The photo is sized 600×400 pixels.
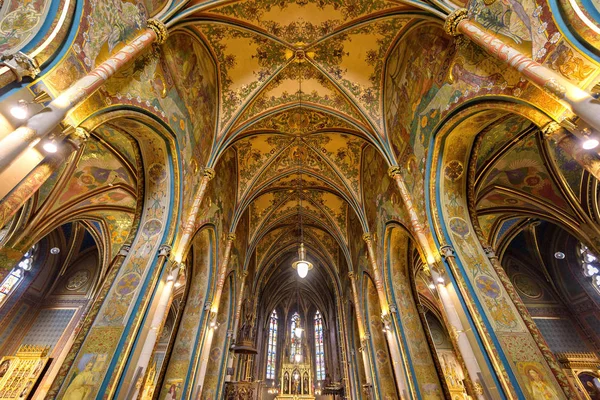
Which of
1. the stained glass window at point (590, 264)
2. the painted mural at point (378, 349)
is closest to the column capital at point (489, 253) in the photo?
the painted mural at point (378, 349)

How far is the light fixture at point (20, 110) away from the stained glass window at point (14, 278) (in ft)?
Answer: 46.6

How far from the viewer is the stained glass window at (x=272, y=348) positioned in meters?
22.9

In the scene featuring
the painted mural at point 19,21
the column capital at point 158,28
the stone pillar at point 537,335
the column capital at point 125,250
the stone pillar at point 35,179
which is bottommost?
the stone pillar at point 537,335

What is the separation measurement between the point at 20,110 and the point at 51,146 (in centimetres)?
53

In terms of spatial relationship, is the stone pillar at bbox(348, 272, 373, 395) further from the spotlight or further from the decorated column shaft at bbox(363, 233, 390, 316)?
the spotlight

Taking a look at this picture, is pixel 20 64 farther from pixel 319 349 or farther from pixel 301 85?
pixel 319 349

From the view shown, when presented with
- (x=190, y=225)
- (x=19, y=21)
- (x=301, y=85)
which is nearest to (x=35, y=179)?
(x=19, y=21)

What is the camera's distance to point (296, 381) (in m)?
20.8

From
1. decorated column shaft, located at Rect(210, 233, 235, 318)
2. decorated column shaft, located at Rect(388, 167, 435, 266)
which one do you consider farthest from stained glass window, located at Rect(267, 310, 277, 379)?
decorated column shaft, located at Rect(388, 167, 435, 266)

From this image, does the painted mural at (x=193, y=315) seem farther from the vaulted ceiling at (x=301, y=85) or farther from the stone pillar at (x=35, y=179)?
the stone pillar at (x=35, y=179)

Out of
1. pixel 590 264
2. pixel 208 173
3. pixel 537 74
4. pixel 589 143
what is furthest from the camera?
pixel 590 264

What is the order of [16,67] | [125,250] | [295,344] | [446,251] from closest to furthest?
[16,67] < [446,251] < [125,250] < [295,344]

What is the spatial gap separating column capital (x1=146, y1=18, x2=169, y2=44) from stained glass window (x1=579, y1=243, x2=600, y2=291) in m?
18.9

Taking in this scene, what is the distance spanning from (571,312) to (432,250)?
535 inches
